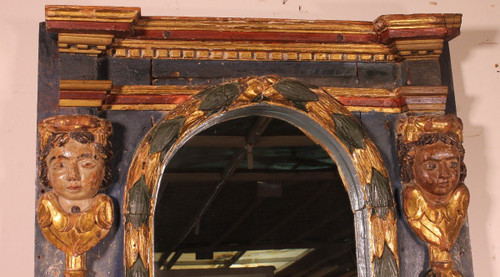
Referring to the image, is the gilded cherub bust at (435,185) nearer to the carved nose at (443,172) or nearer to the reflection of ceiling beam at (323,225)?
the carved nose at (443,172)

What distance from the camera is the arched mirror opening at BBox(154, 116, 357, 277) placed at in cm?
191

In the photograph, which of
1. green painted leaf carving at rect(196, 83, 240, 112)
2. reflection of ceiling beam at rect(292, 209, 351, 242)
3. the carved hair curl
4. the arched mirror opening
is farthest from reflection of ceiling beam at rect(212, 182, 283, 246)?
the carved hair curl

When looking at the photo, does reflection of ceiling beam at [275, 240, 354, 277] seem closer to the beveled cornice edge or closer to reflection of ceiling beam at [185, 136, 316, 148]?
reflection of ceiling beam at [185, 136, 316, 148]

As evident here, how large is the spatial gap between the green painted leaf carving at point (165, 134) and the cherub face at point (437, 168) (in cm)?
58

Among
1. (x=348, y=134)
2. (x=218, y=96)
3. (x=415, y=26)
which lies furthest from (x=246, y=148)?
(x=415, y=26)

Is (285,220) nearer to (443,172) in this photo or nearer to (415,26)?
(443,172)

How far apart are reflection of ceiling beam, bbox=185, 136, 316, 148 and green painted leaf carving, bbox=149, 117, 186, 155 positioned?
6cm

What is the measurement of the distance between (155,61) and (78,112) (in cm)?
23

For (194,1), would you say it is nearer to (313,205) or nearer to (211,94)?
(211,94)

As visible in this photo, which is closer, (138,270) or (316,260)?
(138,270)

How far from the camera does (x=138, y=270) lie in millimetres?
1845

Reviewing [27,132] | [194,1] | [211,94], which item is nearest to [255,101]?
[211,94]

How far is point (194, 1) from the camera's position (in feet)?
7.23

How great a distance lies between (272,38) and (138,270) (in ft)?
2.19
